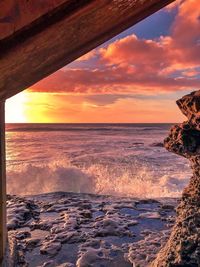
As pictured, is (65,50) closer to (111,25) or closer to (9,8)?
(111,25)

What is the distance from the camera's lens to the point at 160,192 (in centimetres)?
1303

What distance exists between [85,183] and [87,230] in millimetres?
8196

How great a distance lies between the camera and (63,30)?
170 cm

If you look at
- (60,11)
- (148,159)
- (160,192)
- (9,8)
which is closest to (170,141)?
(60,11)

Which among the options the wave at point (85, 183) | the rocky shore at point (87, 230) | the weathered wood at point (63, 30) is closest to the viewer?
the weathered wood at point (63, 30)

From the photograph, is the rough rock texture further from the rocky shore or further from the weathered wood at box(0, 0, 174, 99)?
the weathered wood at box(0, 0, 174, 99)

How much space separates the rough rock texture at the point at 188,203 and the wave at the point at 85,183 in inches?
330

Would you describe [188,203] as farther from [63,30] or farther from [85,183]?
[85,183]

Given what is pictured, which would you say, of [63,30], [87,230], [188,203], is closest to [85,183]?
[87,230]

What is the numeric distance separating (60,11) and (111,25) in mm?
819

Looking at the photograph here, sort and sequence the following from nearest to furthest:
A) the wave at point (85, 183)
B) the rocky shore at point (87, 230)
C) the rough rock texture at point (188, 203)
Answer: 1. the rough rock texture at point (188, 203)
2. the rocky shore at point (87, 230)
3. the wave at point (85, 183)

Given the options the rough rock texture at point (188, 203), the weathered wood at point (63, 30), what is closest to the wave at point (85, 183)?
the rough rock texture at point (188, 203)

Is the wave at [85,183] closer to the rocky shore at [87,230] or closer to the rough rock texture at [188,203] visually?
the rocky shore at [87,230]

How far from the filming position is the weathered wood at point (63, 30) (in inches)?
59.2
